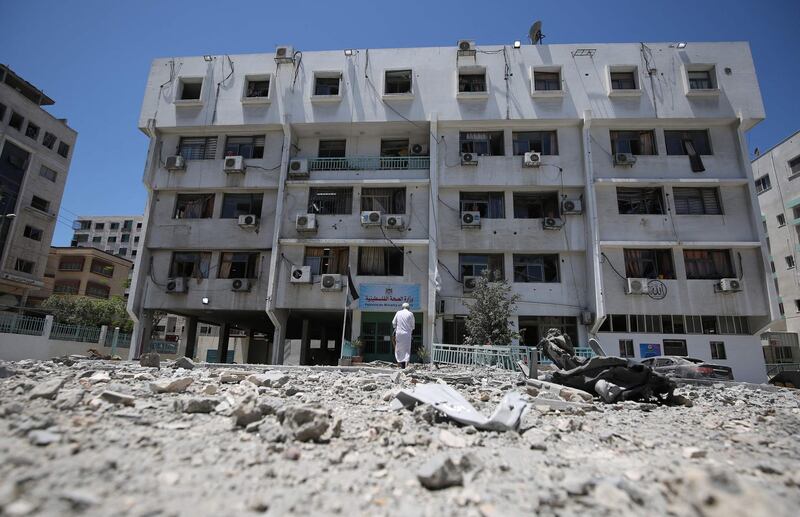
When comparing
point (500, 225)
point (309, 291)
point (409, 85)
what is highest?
point (409, 85)

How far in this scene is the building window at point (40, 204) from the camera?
33938mm

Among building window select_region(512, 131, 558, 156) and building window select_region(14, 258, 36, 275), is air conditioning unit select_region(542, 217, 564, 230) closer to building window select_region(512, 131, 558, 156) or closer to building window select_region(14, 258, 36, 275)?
building window select_region(512, 131, 558, 156)

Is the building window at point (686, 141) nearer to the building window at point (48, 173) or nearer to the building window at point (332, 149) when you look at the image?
the building window at point (332, 149)

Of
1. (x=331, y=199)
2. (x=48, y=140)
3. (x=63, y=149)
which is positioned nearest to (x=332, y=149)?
(x=331, y=199)

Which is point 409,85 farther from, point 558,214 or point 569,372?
point 569,372

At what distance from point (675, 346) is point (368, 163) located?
16.2 meters

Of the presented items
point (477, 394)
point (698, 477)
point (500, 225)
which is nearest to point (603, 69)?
point (500, 225)

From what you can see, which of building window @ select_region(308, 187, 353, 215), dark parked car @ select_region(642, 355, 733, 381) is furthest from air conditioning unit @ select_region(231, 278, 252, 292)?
dark parked car @ select_region(642, 355, 733, 381)

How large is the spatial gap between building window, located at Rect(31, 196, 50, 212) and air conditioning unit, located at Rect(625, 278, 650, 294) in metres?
41.7

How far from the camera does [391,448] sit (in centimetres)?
361

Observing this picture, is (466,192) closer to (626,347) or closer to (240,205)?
(626,347)

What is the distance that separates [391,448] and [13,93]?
1661 inches

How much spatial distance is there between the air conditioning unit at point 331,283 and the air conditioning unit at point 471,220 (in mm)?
6303

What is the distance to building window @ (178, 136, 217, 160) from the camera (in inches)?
872
